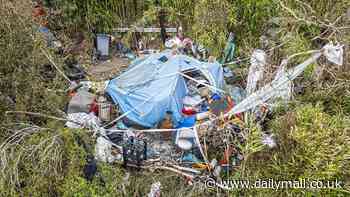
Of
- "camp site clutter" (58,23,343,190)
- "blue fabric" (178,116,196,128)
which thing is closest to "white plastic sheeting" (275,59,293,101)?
"camp site clutter" (58,23,343,190)

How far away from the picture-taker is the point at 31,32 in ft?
15.1

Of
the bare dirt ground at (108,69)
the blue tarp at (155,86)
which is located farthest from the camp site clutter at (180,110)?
the bare dirt ground at (108,69)

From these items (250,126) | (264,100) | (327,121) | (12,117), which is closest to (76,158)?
(12,117)

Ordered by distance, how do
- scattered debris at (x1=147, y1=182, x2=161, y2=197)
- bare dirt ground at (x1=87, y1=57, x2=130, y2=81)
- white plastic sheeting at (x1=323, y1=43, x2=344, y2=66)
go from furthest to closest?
bare dirt ground at (x1=87, y1=57, x2=130, y2=81)
white plastic sheeting at (x1=323, y1=43, x2=344, y2=66)
scattered debris at (x1=147, y1=182, x2=161, y2=197)

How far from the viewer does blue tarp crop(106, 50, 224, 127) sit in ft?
15.6

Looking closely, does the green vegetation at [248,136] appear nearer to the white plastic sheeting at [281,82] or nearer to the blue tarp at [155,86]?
the white plastic sheeting at [281,82]

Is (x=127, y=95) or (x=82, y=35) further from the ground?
(x=82, y=35)

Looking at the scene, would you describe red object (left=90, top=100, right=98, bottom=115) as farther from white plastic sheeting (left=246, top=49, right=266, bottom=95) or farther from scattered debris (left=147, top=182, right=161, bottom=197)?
white plastic sheeting (left=246, top=49, right=266, bottom=95)

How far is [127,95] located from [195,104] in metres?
1.01

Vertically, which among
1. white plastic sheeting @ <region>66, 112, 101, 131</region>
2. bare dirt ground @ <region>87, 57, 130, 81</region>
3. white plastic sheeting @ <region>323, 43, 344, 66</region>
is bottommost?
white plastic sheeting @ <region>66, 112, 101, 131</region>

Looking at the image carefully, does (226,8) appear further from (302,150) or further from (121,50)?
(302,150)

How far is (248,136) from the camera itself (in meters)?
3.86

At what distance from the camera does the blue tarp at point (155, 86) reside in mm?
4746

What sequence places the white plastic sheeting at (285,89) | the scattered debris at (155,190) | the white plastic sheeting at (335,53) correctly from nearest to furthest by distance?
the scattered debris at (155,190) → the white plastic sheeting at (335,53) → the white plastic sheeting at (285,89)
